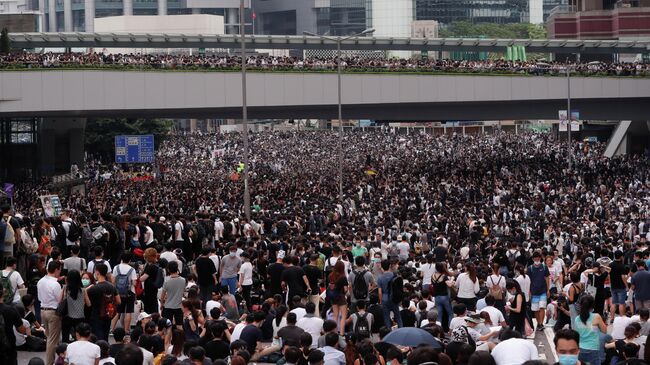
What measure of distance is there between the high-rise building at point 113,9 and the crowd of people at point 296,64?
10837 cm

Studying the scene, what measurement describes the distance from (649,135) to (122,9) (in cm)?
11010

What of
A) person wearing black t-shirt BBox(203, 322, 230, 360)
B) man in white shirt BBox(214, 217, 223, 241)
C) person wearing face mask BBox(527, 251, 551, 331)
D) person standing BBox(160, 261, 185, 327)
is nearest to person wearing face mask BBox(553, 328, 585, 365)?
person wearing black t-shirt BBox(203, 322, 230, 360)

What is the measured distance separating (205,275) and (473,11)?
176 metres

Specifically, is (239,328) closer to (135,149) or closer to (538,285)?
(538,285)

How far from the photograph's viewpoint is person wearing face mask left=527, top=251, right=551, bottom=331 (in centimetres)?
1958

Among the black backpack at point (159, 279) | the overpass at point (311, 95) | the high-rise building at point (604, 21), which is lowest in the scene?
the black backpack at point (159, 279)

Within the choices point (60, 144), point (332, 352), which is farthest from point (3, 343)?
point (60, 144)

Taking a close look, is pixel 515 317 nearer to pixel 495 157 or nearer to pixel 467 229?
pixel 467 229

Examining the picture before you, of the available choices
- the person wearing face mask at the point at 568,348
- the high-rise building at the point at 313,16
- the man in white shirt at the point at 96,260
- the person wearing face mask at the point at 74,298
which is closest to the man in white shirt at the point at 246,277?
the man in white shirt at the point at 96,260

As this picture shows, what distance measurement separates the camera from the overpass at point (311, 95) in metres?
54.4

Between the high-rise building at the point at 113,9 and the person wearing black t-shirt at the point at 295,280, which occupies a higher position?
the high-rise building at the point at 113,9

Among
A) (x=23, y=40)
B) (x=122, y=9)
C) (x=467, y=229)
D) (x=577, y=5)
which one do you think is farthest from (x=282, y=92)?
(x=122, y=9)

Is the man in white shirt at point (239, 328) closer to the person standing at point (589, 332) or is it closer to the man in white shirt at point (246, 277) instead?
the person standing at point (589, 332)

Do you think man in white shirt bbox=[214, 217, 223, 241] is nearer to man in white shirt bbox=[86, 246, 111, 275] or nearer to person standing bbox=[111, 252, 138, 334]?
person standing bbox=[111, 252, 138, 334]
